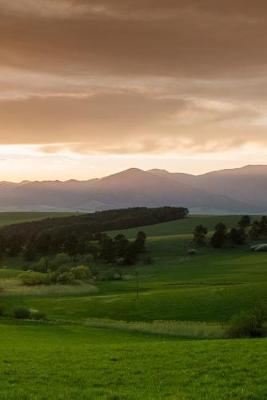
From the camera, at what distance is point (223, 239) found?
188000 mm

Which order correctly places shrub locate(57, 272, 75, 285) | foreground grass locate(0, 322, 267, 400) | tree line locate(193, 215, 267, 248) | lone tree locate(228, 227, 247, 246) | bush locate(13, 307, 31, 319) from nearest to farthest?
foreground grass locate(0, 322, 267, 400) < bush locate(13, 307, 31, 319) < shrub locate(57, 272, 75, 285) < tree line locate(193, 215, 267, 248) < lone tree locate(228, 227, 247, 246)

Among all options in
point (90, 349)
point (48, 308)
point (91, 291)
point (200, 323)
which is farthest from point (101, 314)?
point (90, 349)

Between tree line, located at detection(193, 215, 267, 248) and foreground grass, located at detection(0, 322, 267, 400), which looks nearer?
foreground grass, located at detection(0, 322, 267, 400)

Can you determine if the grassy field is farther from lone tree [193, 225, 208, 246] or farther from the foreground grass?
lone tree [193, 225, 208, 246]

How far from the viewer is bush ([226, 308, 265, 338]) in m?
54.6

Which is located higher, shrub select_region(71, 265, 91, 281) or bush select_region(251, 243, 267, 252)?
bush select_region(251, 243, 267, 252)

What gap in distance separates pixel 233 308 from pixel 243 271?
53670 millimetres

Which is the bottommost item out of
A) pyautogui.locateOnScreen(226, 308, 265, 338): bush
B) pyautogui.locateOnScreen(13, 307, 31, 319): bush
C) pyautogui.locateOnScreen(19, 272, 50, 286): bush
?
pyautogui.locateOnScreen(19, 272, 50, 286): bush

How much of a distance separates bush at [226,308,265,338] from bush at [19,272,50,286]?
85.1m

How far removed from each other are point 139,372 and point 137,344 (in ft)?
Answer: 41.9

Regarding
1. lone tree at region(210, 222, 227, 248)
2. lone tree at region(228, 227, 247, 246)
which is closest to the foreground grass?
lone tree at region(210, 222, 227, 248)

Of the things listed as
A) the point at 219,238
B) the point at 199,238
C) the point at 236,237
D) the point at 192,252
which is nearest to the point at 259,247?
the point at 236,237

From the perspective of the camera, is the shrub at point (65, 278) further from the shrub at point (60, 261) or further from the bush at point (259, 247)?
the bush at point (259, 247)

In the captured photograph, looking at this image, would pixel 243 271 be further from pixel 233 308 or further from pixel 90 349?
pixel 90 349
